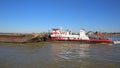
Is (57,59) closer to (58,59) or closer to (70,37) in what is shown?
(58,59)

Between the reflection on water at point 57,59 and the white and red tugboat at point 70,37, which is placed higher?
the white and red tugboat at point 70,37

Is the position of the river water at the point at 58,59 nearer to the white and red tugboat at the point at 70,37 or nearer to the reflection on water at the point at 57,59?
the reflection on water at the point at 57,59

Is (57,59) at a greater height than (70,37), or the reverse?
(70,37)

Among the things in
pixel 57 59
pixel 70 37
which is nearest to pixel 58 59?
pixel 57 59

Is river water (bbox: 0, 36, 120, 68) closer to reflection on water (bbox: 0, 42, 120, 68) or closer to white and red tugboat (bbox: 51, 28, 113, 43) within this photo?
reflection on water (bbox: 0, 42, 120, 68)

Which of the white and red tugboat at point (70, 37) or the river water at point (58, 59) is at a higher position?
the white and red tugboat at point (70, 37)

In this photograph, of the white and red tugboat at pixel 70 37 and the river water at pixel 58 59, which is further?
the white and red tugboat at pixel 70 37

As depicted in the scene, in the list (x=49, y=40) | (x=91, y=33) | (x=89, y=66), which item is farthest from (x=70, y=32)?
(x=89, y=66)

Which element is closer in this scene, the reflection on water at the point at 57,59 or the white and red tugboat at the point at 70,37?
the reflection on water at the point at 57,59

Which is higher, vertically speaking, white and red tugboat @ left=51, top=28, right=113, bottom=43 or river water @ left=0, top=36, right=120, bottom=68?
white and red tugboat @ left=51, top=28, right=113, bottom=43

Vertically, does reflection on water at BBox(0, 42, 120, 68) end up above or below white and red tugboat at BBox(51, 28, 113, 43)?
below

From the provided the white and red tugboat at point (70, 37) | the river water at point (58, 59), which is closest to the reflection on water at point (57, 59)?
the river water at point (58, 59)

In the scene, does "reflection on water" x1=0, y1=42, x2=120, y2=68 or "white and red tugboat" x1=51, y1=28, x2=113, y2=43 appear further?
"white and red tugboat" x1=51, y1=28, x2=113, y2=43

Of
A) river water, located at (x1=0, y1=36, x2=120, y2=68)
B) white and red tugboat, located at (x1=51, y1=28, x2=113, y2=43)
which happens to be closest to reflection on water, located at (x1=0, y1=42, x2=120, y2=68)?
river water, located at (x1=0, y1=36, x2=120, y2=68)
